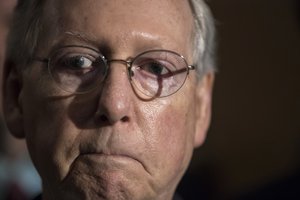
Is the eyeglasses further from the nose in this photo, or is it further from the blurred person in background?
the blurred person in background

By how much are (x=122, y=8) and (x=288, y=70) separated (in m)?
2.90

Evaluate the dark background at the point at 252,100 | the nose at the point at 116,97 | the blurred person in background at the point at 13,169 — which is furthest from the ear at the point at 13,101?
the dark background at the point at 252,100

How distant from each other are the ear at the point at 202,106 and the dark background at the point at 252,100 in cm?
226

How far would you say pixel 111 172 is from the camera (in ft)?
5.62

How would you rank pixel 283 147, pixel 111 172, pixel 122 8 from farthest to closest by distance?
pixel 283 147, pixel 122 8, pixel 111 172

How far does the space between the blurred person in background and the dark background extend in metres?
1.33

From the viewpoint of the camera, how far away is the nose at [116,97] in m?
1.70

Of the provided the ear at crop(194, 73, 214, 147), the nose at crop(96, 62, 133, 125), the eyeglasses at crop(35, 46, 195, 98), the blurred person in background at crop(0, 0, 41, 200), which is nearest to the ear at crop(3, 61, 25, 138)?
the eyeglasses at crop(35, 46, 195, 98)

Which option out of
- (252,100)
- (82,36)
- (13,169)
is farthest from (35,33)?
(252,100)

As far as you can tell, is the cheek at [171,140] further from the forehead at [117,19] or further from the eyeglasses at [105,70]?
the forehead at [117,19]

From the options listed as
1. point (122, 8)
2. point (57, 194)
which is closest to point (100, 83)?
point (122, 8)

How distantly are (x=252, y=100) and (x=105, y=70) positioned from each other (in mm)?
2955

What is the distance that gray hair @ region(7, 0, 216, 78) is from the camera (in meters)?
1.96

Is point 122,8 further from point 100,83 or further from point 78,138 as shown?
point 78,138
